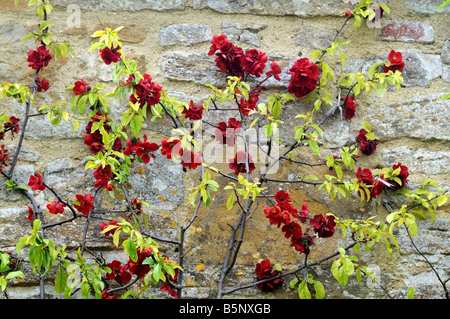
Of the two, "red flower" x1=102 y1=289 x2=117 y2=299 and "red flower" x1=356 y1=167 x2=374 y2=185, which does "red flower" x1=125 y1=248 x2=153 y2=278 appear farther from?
"red flower" x1=356 y1=167 x2=374 y2=185

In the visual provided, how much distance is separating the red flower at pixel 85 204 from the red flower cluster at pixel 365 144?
0.97 meters

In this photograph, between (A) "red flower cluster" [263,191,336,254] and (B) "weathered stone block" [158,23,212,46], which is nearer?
(A) "red flower cluster" [263,191,336,254]

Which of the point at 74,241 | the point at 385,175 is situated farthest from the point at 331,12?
the point at 74,241

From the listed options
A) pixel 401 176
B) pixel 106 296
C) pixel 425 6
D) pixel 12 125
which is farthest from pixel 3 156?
pixel 425 6

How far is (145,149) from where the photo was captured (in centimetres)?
164

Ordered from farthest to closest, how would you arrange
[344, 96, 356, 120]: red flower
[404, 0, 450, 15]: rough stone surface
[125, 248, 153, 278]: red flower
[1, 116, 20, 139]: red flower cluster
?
[404, 0, 450, 15]: rough stone surface
[344, 96, 356, 120]: red flower
[1, 116, 20, 139]: red flower cluster
[125, 248, 153, 278]: red flower

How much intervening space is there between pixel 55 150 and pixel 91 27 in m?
0.49

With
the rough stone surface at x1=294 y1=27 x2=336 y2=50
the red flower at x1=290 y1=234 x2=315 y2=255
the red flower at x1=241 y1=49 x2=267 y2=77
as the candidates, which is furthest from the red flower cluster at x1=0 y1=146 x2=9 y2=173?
the rough stone surface at x1=294 y1=27 x2=336 y2=50

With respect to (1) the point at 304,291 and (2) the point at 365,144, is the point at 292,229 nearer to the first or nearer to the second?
(1) the point at 304,291

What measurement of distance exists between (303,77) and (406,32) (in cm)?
49

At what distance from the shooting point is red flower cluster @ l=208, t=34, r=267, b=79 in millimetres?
1731

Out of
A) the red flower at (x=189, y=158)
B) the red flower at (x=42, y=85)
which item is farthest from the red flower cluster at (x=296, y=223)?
the red flower at (x=42, y=85)

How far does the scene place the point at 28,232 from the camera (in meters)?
1.66

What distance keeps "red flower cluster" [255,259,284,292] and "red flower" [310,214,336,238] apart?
0.68 ft
